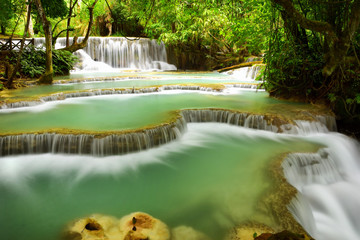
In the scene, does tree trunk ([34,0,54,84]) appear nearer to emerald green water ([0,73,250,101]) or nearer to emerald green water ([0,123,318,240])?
emerald green water ([0,73,250,101])

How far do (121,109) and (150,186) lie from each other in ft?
12.3

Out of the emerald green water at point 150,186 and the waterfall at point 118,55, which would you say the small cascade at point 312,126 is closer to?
the emerald green water at point 150,186

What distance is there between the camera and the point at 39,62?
45.1ft

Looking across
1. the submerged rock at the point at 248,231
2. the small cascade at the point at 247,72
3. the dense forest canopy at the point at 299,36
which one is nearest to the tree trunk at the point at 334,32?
the dense forest canopy at the point at 299,36

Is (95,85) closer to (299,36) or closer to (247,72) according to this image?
(299,36)

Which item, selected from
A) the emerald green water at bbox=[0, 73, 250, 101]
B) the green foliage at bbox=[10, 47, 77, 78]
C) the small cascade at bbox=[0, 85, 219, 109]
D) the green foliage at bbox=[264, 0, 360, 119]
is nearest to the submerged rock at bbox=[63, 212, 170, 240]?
the green foliage at bbox=[264, 0, 360, 119]

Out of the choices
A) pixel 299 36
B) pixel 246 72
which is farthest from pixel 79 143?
pixel 246 72

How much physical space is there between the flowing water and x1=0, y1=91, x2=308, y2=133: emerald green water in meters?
0.04

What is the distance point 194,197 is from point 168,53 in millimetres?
19068

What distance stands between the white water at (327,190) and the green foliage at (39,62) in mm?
12786

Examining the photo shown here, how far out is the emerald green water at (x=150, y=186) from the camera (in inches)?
119

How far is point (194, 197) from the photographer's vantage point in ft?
11.4

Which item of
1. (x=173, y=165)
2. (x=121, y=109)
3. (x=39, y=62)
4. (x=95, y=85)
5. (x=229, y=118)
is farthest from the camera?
(x=39, y=62)

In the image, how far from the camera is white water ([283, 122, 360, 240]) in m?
3.25
